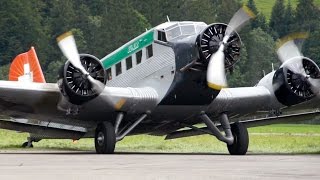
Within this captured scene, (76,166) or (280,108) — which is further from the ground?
(76,166)

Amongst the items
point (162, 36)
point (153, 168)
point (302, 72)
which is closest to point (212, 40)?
point (162, 36)

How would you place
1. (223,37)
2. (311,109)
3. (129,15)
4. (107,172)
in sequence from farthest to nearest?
(129,15) → (311,109) → (223,37) → (107,172)

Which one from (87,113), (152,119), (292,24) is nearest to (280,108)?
(152,119)

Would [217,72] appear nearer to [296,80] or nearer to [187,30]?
[187,30]

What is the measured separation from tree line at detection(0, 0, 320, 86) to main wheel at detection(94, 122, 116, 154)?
3234 inches

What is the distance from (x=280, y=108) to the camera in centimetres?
3192

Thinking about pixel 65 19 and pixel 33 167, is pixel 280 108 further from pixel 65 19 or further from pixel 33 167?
pixel 65 19

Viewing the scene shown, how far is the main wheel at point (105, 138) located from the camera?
28844mm

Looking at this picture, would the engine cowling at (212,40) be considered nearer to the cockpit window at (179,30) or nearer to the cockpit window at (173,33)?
the cockpit window at (179,30)

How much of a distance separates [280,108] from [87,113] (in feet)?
20.3

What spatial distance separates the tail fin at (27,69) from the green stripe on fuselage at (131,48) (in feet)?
12.0

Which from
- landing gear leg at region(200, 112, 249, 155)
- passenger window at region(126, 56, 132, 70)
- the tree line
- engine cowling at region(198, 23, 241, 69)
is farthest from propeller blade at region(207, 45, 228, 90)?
the tree line

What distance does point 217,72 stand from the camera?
28.4m

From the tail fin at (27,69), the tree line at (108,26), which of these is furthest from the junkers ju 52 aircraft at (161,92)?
the tree line at (108,26)
